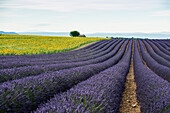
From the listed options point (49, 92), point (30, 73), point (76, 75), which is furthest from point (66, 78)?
point (30, 73)

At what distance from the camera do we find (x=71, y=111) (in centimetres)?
195

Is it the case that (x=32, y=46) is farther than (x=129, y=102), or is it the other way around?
(x=32, y=46)

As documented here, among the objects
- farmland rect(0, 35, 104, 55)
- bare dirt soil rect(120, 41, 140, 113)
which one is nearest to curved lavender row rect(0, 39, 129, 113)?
bare dirt soil rect(120, 41, 140, 113)

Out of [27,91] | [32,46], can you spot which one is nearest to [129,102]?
[27,91]

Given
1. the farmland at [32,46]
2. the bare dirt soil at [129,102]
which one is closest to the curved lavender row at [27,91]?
the bare dirt soil at [129,102]

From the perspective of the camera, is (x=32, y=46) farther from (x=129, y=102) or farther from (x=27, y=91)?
(x=27, y=91)

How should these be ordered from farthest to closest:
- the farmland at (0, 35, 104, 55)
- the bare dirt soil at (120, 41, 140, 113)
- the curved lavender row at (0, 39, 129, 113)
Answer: the farmland at (0, 35, 104, 55) → the bare dirt soil at (120, 41, 140, 113) → the curved lavender row at (0, 39, 129, 113)

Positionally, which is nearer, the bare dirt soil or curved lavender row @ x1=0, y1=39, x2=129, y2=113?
curved lavender row @ x1=0, y1=39, x2=129, y2=113

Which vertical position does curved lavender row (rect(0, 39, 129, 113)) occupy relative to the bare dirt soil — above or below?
above

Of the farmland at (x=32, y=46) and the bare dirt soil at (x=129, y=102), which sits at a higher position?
the farmland at (x=32, y=46)

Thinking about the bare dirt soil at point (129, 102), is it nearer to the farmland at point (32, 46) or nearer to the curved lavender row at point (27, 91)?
the curved lavender row at point (27, 91)

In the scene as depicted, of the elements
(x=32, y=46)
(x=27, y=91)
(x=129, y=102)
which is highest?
(x=27, y=91)

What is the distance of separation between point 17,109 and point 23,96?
25 centimetres

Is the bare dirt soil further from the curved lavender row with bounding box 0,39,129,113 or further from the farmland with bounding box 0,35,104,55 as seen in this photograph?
the farmland with bounding box 0,35,104,55
